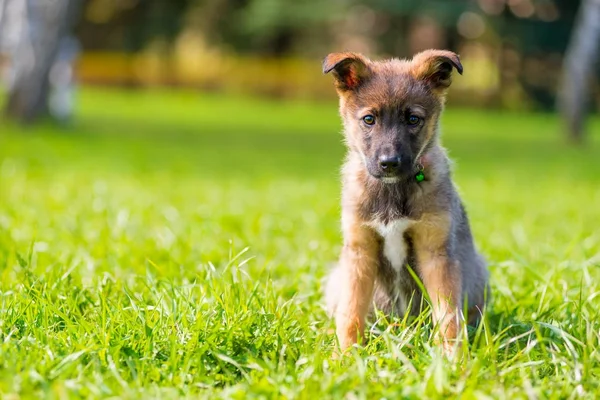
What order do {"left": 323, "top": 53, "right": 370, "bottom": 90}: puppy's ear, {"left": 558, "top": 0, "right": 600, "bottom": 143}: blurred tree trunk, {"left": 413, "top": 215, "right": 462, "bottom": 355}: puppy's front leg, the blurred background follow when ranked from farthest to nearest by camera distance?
the blurred background < {"left": 558, "top": 0, "right": 600, "bottom": 143}: blurred tree trunk < {"left": 323, "top": 53, "right": 370, "bottom": 90}: puppy's ear < {"left": 413, "top": 215, "right": 462, "bottom": 355}: puppy's front leg

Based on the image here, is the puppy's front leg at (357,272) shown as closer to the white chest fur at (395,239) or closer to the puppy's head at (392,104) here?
the white chest fur at (395,239)

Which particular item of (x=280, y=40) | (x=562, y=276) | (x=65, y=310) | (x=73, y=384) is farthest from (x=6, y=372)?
(x=280, y=40)

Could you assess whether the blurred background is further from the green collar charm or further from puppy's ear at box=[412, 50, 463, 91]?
the green collar charm

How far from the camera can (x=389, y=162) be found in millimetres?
3777

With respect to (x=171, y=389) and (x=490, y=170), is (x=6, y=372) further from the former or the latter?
(x=490, y=170)

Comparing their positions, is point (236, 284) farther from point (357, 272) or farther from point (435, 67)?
point (435, 67)

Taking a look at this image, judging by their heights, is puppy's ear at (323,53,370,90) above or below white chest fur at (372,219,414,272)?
above

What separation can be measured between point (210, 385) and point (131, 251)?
8.57 feet

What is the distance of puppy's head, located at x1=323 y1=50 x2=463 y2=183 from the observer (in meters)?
3.85

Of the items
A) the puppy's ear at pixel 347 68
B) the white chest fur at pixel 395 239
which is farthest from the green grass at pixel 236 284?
the puppy's ear at pixel 347 68

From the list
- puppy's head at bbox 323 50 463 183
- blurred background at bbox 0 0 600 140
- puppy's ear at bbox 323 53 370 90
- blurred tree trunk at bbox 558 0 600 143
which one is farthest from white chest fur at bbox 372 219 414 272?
blurred background at bbox 0 0 600 140

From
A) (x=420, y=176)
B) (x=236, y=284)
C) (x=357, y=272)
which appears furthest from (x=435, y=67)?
(x=236, y=284)

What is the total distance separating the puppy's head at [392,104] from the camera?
385cm

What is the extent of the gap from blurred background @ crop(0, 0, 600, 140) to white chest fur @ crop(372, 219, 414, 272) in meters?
25.2
